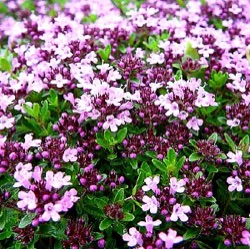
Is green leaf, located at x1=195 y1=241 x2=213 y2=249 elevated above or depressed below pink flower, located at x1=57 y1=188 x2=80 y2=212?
below

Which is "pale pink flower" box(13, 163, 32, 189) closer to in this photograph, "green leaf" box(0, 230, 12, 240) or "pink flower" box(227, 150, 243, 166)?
"green leaf" box(0, 230, 12, 240)

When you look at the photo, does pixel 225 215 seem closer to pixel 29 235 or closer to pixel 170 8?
pixel 29 235

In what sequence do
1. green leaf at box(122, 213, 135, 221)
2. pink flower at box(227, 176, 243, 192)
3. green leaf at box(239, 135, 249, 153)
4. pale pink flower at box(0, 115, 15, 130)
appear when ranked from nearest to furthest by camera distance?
green leaf at box(122, 213, 135, 221), pink flower at box(227, 176, 243, 192), green leaf at box(239, 135, 249, 153), pale pink flower at box(0, 115, 15, 130)

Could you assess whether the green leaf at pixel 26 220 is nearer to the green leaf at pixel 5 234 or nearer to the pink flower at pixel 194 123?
the green leaf at pixel 5 234

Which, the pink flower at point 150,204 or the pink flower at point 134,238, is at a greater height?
the pink flower at point 150,204

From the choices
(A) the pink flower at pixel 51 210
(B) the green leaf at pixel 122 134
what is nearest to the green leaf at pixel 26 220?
(A) the pink flower at pixel 51 210

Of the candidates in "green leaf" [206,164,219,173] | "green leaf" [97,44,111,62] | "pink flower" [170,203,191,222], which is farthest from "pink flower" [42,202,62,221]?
"green leaf" [97,44,111,62]

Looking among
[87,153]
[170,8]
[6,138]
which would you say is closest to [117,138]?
[87,153]
